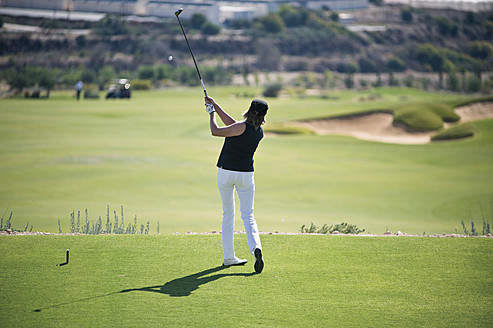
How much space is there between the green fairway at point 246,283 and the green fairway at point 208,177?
4.76 metres

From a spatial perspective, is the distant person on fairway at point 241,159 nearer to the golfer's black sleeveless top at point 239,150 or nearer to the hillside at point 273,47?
A: the golfer's black sleeveless top at point 239,150

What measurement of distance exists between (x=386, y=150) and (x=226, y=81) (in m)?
47.3

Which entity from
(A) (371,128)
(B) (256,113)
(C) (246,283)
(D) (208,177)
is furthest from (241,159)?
(A) (371,128)

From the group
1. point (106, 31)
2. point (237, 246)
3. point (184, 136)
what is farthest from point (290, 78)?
point (237, 246)

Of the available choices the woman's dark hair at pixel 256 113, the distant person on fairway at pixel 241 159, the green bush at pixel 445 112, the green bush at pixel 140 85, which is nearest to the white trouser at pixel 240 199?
the distant person on fairway at pixel 241 159

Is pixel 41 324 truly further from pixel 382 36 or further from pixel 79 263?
pixel 382 36

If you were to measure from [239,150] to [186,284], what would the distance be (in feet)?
5.01

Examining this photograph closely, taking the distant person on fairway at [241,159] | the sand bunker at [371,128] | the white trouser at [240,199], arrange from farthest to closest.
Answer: the sand bunker at [371,128] → the white trouser at [240,199] → the distant person on fairway at [241,159]

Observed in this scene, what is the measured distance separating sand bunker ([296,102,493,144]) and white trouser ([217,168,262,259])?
2430 cm

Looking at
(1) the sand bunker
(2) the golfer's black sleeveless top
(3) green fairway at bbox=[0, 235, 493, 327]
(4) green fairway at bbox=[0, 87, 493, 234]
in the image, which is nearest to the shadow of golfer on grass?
(3) green fairway at bbox=[0, 235, 493, 327]

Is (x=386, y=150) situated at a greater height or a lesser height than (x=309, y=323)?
lesser

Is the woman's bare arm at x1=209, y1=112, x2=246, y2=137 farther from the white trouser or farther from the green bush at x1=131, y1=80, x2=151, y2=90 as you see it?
the green bush at x1=131, y1=80, x2=151, y2=90

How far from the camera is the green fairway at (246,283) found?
5215mm

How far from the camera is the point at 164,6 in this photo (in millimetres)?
96125
